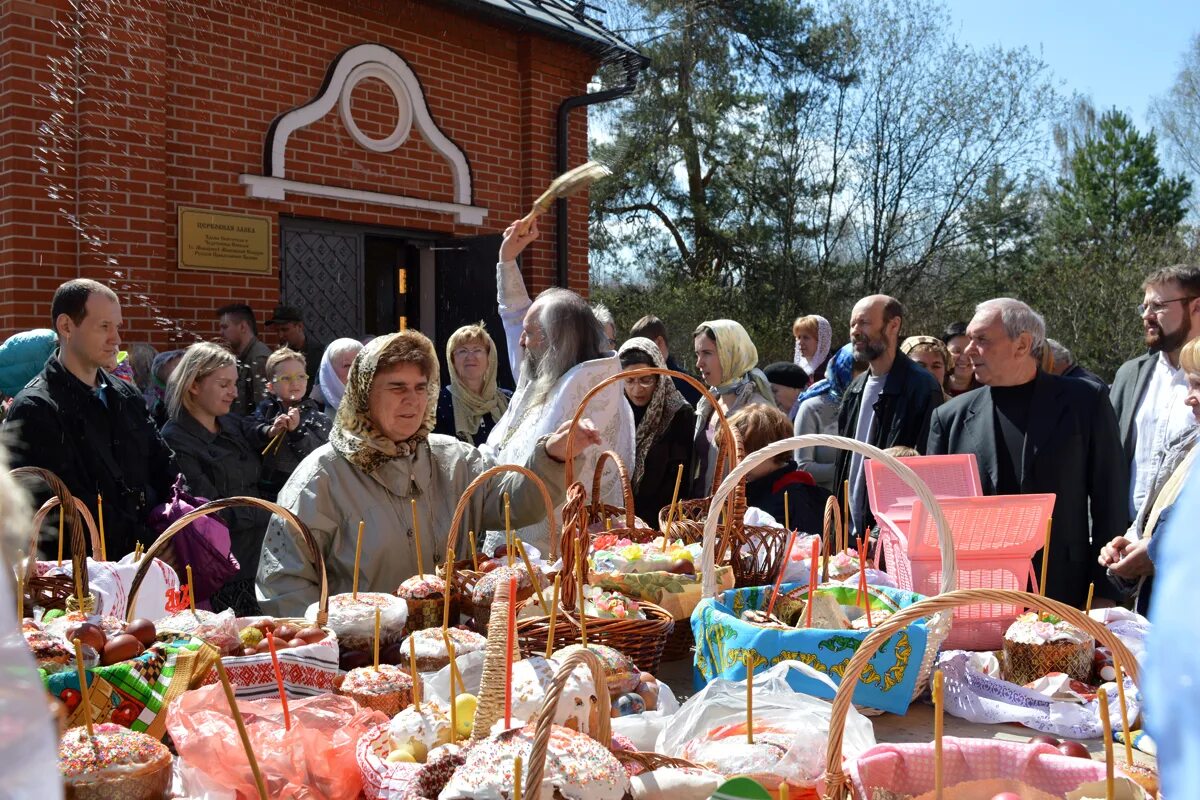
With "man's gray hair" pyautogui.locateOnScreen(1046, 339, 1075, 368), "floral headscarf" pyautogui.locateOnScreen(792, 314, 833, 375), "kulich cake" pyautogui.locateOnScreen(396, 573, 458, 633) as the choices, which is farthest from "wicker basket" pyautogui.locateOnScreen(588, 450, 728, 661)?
"floral headscarf" pyautogui.locateOnScreen(792, 314, 833, 375)

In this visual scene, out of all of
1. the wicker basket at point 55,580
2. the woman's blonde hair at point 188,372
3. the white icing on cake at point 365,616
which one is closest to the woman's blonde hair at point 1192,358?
the white icing on cake at point 365,616

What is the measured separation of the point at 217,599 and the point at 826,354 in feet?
16.1

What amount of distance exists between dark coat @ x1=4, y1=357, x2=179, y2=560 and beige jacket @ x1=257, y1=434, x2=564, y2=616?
3.85ft

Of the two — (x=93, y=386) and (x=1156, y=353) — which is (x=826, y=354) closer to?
(x=1156, y=353)

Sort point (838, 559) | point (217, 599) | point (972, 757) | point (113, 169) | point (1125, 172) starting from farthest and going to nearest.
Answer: point (1125, 172) < point (113, 169) < point (217, 599) < point (838, 559) < point (972, 757)

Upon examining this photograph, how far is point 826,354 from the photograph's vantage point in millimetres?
7738

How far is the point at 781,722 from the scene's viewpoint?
1569 mm

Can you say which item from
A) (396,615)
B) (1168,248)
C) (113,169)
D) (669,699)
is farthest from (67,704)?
(1168,248)

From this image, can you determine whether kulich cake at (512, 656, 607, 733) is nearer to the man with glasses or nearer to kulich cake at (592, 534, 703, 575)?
kulich cake at (592, 534, 703, 575)

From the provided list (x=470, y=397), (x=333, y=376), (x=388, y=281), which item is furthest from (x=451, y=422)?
(x=388, y=281)

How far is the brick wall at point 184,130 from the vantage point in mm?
5836

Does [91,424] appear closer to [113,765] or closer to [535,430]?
[535,430]

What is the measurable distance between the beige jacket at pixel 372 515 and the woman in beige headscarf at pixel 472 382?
85.6 inches

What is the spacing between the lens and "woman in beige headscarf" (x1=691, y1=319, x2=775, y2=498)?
564 cm
